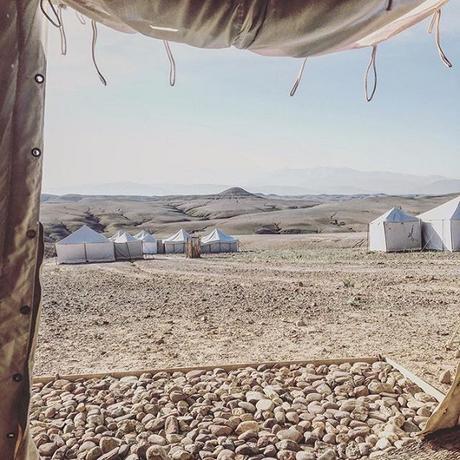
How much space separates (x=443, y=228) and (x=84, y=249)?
15.8 m

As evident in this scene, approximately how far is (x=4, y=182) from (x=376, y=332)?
16.4 feet

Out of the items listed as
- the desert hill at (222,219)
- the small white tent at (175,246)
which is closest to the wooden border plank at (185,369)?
the small white tent at (175,246)

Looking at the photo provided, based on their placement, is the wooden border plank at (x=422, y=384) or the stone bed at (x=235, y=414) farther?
the wooden border plank at (x=422, y=384)

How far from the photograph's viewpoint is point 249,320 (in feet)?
22.0

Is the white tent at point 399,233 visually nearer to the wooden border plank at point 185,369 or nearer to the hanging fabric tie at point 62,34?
the wooden border plank at point 185,369

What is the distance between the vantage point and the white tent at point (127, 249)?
2342 cm

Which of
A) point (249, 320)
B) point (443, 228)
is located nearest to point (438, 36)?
point (249, 320)

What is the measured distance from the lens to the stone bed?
8.34ft

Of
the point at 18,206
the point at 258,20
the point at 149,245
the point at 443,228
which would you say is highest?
the point at 258,20

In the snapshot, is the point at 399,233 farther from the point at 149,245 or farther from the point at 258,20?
the point at 258,20

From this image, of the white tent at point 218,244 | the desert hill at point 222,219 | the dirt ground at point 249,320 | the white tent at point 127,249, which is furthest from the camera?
the desert hill at point 222,219

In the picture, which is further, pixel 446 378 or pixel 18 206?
pixel 446 378

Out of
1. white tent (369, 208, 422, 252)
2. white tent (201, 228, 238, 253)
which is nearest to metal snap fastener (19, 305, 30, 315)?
white tent (369, 208, 422, 252)

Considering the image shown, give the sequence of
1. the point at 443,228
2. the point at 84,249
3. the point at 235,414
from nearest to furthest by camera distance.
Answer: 1. the point at 235,414
2. the point at 443,228
3. the point at 84,249
